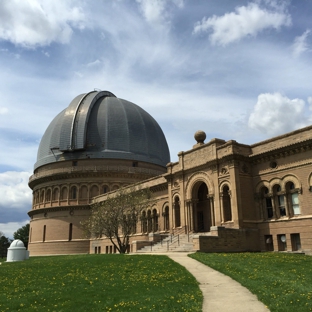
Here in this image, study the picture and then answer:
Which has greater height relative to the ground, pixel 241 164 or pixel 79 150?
pixel 79 150

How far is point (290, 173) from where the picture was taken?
27.5 meters

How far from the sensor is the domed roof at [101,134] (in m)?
56.8

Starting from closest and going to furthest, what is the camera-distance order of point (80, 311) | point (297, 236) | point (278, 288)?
point (80, 311) → point (278, 288) → point (297, 236)

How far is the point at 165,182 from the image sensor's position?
39.9 metres

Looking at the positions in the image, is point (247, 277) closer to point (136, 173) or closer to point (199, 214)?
point (199, 214)

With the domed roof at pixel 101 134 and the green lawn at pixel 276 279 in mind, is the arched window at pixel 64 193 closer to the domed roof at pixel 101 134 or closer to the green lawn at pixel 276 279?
the domed roof at pixel 101 134

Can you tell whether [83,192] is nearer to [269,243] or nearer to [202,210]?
[202,210]

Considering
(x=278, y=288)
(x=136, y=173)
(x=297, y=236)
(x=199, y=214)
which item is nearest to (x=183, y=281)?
(x=278, y=288)

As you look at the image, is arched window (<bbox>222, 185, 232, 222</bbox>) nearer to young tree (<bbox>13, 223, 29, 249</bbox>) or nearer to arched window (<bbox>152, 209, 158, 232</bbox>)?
arched window (<bbox>152, 209, 158, 232</bbox>)

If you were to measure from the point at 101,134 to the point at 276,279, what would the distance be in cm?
4673

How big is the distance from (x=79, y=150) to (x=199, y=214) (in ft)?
87.7

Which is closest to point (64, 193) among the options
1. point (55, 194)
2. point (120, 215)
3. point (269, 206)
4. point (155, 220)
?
point (55, 194)

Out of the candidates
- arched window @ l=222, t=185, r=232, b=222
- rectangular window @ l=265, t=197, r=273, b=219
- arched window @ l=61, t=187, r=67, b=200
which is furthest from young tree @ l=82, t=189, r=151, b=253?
arched window @ l=61, t=187, r=67, b=200

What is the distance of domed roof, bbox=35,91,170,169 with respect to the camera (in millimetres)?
56812
